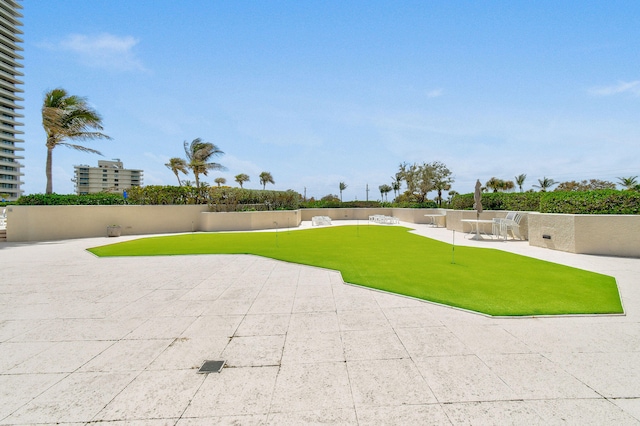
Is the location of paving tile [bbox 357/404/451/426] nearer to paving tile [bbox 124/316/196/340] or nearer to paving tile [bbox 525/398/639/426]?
paving tile [bbox 525/398/639/426]

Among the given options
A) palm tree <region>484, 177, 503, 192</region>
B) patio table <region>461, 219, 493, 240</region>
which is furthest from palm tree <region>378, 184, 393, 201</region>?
patio table <region>461, 219, 493, 240</region>

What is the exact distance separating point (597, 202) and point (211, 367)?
12705 mm

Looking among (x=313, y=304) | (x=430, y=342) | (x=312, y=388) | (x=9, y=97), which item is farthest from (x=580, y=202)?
(x=9, y=97)

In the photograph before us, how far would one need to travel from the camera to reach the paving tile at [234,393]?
2.54 meters

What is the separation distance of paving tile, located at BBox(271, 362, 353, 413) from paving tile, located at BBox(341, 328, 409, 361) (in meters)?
0.31

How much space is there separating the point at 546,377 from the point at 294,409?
2408 mm

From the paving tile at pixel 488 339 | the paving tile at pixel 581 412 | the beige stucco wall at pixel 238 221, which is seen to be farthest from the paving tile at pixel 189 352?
the beige stucco wall at pixel 238 221

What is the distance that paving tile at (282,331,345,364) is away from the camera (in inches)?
133

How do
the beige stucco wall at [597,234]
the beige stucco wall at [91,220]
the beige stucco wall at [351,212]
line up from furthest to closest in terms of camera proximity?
the beige stucco wall at [351,212], the beige stucco wall at [91,220], the beige stucco wall at [597,234]

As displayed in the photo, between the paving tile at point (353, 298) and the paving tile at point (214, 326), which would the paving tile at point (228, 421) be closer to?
the paving tile at point (214, 326)

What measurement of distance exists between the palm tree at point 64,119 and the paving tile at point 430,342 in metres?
21.4

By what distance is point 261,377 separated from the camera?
3.04 meters

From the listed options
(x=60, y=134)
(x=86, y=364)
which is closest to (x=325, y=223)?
(x=60, y=134)

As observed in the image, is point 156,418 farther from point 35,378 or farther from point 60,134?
point 60,134
